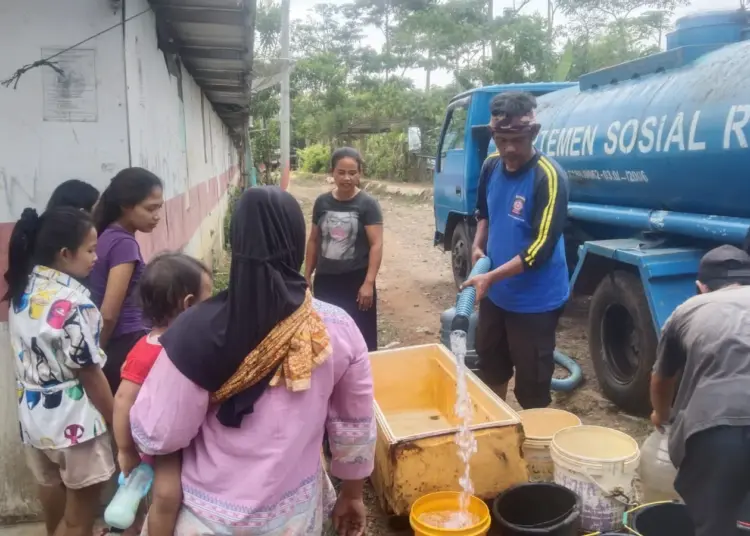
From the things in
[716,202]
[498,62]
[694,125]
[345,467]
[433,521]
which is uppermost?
[498,62]

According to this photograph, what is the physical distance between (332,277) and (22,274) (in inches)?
78.2

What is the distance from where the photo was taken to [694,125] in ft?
12.4

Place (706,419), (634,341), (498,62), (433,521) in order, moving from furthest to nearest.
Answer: (498,62) < (634,341) < (433,521) < (706,419)

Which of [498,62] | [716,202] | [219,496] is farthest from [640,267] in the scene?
[498,62]

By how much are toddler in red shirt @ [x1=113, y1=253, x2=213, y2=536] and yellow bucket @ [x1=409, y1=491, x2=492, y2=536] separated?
3.49 feet

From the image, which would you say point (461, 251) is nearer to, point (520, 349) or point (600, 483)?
point (520, 349)

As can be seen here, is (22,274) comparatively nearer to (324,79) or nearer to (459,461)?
(459,461)

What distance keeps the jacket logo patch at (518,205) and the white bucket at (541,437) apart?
1003 millimetres

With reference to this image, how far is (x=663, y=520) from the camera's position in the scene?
8.36 feet

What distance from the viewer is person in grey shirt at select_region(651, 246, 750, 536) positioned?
1.94 metres

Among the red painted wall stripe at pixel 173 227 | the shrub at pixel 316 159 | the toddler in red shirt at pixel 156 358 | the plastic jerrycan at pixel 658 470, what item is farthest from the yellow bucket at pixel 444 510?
the shrub at pixel 316 159

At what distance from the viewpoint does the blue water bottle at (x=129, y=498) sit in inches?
62.1

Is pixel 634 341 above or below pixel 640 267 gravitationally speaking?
below

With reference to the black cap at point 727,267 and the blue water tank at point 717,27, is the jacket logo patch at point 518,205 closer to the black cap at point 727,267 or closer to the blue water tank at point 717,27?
the black cap at point 727,267
